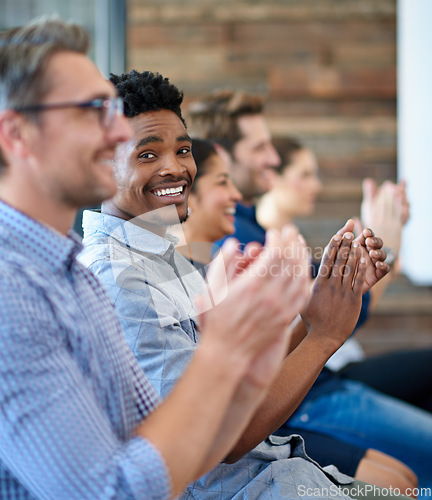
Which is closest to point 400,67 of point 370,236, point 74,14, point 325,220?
point 325,220

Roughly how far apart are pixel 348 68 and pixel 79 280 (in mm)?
2680

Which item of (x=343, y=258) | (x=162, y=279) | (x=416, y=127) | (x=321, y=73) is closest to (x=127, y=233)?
(x=162, y=279)

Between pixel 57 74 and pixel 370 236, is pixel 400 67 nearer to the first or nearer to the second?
pixel 370 236

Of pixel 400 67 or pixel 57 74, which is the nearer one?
pixel 57 74

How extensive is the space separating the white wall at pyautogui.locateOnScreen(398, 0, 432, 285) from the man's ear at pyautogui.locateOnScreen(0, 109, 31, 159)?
89.6 inches

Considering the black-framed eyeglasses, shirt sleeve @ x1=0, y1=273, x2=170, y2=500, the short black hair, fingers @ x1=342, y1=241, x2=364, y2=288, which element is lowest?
shirt sleeve @ x1=0, y1=273, x2=170, y2=500

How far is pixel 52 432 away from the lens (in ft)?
1.52

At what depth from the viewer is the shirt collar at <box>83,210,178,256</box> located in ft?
2.46

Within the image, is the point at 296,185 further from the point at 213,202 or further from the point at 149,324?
the point at 149,324

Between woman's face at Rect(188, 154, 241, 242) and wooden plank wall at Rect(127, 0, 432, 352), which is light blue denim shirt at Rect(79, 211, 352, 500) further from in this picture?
wooden plank wall at Rect(127, 0, 432, 352)

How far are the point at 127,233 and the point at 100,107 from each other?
237 mm

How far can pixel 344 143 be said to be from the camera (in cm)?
300

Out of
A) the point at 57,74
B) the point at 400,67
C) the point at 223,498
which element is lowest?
the point at 223,498

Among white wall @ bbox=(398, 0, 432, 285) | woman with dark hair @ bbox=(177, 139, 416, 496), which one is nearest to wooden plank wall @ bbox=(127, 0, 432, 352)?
A: white wall @ bbox=(398, 0, 432, 285)
